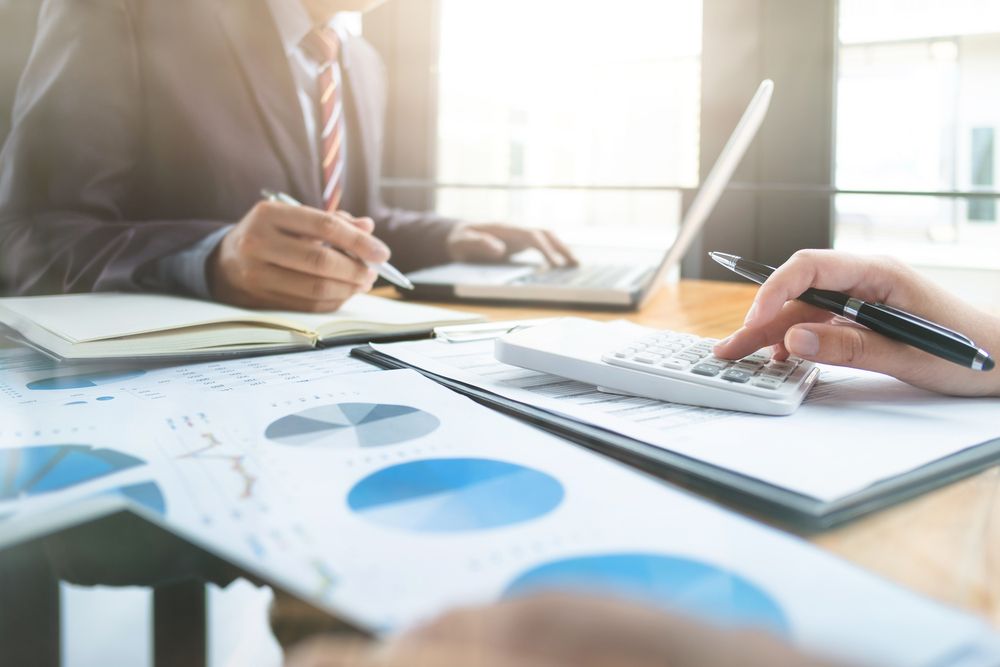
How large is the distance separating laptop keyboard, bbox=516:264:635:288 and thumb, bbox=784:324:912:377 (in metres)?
0.43

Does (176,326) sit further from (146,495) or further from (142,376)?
(146,495)

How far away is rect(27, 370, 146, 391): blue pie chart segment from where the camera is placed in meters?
0.44

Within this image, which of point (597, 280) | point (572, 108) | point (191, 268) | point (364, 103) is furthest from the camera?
point (572, 108)

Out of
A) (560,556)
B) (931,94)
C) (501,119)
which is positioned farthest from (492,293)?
(501,119)

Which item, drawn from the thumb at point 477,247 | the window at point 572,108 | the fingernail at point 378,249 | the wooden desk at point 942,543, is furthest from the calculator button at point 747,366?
the window at point 572,108

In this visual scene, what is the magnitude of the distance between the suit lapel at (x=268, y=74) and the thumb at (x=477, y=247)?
0.28 m

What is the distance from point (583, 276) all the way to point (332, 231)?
16.0 inches

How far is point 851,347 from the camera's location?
0.44 metres

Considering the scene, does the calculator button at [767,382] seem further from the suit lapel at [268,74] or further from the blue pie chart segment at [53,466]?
the suit lapel at [268,74]

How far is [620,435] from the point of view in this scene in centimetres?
34

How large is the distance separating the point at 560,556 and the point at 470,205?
1.84 m

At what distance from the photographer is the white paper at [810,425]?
0.29 meters

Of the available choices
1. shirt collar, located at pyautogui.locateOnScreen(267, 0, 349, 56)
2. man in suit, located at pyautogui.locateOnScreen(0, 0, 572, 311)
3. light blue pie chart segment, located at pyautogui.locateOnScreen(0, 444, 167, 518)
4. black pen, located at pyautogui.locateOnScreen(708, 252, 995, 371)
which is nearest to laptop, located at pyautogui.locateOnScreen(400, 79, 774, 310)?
man in suit, located at pyautogui.locateOnScreen(0, 0, 572, 311)

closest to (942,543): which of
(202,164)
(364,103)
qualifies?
(202,164)
